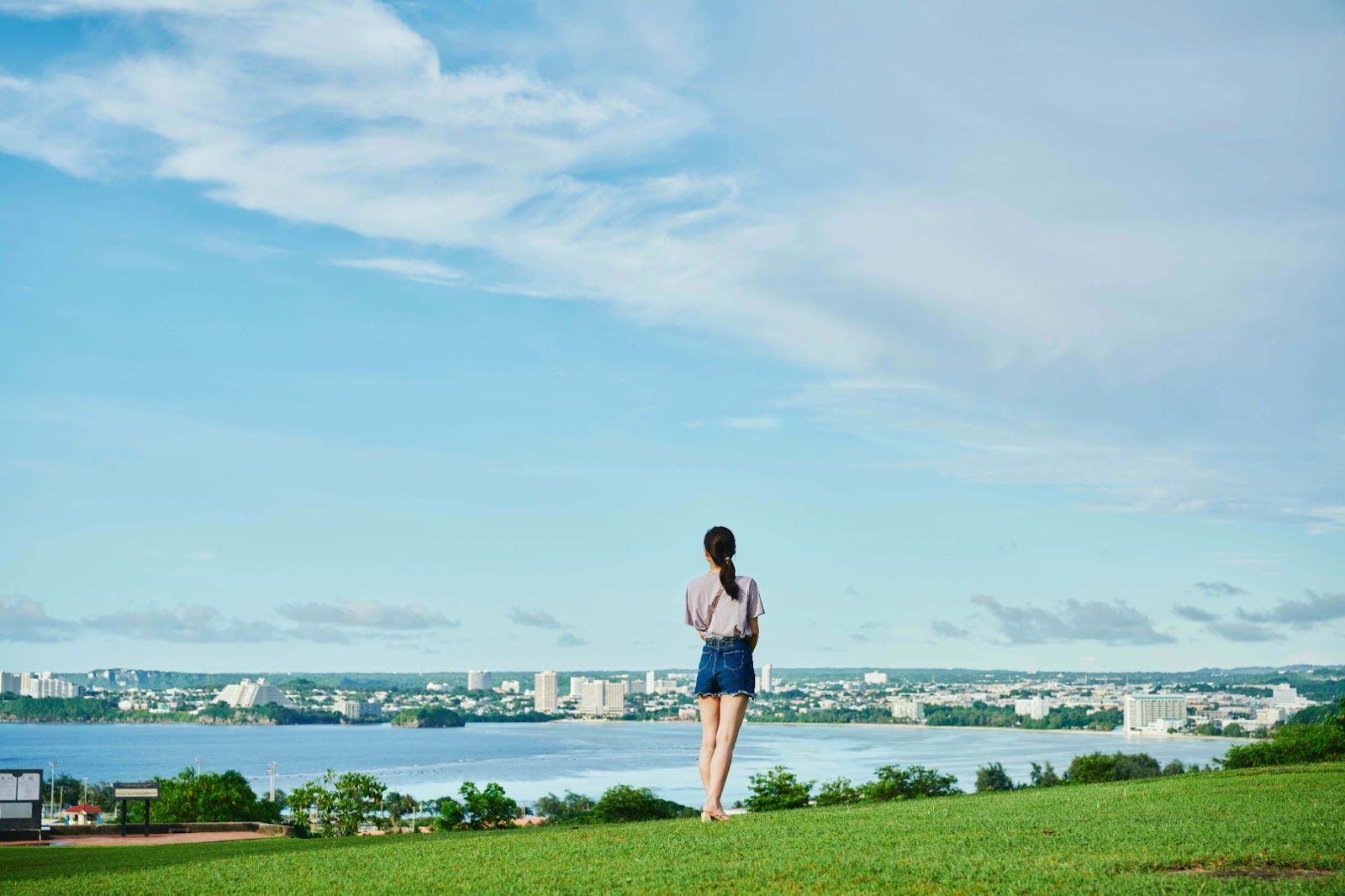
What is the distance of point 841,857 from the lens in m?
5.22

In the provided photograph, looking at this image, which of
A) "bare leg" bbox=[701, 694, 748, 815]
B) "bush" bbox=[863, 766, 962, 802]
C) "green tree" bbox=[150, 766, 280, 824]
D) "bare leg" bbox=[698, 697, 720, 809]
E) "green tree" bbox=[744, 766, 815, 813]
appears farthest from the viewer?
"green tree" bbox=[150, 766, 280, 824]

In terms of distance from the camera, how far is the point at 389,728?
18775 cm

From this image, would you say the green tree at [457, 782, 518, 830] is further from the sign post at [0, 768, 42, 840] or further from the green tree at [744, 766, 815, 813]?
the sign post at [0, 768, 42, 840]

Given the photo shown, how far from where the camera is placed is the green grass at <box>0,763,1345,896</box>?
4.60 metres

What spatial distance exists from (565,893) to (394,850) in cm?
242

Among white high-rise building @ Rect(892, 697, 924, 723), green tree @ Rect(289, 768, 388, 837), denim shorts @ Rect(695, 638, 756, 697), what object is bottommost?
white high-rise building @ Rect(892, 697, 924, 723)

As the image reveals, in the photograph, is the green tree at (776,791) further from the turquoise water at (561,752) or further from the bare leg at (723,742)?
the turquoise water at (561,752)

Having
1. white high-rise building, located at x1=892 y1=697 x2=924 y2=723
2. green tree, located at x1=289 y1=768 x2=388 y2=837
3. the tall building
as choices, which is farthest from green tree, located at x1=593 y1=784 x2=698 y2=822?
white high-rise building, located at x1=892 y1=697 x2=924 y2=723

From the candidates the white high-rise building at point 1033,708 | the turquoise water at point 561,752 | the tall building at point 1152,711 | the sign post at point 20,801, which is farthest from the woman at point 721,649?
the white high-rise building at point 1033,708

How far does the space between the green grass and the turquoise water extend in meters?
51.2

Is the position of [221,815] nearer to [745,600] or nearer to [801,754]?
[745,600]

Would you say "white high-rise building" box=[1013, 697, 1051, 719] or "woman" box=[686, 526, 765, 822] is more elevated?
"woman" box=[686, 526, 765, 822]

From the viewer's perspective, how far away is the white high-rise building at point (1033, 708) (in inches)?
5546

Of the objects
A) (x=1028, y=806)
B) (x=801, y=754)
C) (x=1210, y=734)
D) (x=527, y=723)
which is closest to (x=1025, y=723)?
(x=1210, y=734)
